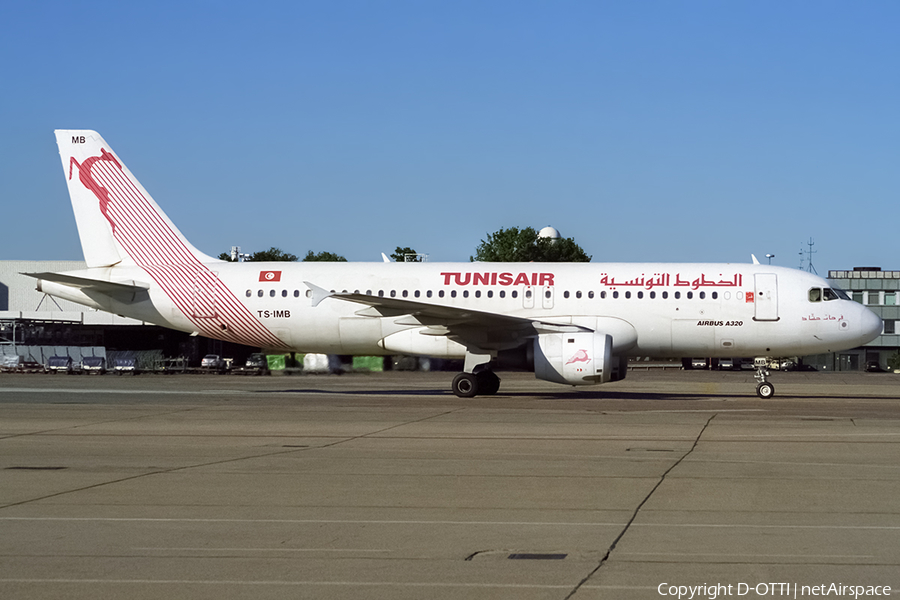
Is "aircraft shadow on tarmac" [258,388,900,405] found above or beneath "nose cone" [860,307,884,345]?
beneath

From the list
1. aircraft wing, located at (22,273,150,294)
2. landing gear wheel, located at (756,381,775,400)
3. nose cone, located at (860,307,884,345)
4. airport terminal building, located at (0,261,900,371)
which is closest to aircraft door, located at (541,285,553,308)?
landing gear wheel, located at (756,381,775,400)

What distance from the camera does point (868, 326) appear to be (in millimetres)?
26422

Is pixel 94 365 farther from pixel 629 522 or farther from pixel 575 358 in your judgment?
pixel 629 522

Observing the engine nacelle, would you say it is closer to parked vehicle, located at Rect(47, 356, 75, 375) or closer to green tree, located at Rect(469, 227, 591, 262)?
parked vehicle, located at Rect(47, 356, 75, 375)

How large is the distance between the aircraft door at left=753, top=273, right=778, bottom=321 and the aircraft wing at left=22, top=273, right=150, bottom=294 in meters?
18.0

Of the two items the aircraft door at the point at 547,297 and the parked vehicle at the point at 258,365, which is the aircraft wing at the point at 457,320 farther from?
the parked vehicle at the point at 258,365

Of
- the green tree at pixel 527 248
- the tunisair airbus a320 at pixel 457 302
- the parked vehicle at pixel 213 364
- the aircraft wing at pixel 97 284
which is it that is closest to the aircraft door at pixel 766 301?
the tunisair airbus a320 at pixel 457 302

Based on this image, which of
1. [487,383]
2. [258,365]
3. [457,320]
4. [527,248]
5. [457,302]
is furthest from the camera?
[527,248]

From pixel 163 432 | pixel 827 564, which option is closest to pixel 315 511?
pixel 827 564

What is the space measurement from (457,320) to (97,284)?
36.0 feet

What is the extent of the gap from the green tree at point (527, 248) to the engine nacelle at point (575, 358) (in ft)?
222

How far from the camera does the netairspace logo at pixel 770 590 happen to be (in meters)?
6.13

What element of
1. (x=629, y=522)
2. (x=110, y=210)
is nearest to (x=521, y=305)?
(x=110, y=210)

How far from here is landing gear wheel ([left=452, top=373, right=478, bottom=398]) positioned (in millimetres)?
26391
